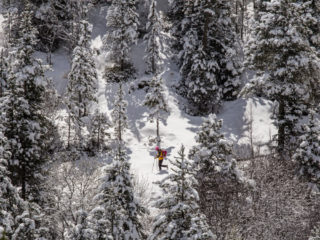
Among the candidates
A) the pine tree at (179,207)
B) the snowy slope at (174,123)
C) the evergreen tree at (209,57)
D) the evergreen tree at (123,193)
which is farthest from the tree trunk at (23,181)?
the evergreen tree at (209,57)

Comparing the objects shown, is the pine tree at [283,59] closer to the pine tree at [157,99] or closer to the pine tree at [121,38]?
the pine tree at [157,99]

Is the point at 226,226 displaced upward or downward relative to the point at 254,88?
downward

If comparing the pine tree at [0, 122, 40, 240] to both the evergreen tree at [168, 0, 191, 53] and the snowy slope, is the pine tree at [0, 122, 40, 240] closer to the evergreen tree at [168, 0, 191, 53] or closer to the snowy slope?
the snowy slope

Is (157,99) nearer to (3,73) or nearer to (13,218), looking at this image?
(3,73)

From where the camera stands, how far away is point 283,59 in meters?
22.1

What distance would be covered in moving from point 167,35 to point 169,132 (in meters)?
15.5

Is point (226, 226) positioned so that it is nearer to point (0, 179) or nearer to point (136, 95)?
point (0, 179)

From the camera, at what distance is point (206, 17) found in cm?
3462

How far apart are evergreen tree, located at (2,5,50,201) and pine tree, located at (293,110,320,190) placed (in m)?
13.9

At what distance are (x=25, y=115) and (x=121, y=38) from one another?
22.1m

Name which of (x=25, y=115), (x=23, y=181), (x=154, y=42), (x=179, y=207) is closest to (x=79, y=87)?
(x=154, y=42)

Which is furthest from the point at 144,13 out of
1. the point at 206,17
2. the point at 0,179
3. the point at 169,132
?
the point at 0,179

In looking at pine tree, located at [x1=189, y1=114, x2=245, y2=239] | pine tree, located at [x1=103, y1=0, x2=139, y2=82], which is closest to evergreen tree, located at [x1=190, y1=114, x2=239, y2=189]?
pine tree, located at [x1=189, y1=114, x2=245, y2=239]

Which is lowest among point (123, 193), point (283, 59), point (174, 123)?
point (123, 193)
